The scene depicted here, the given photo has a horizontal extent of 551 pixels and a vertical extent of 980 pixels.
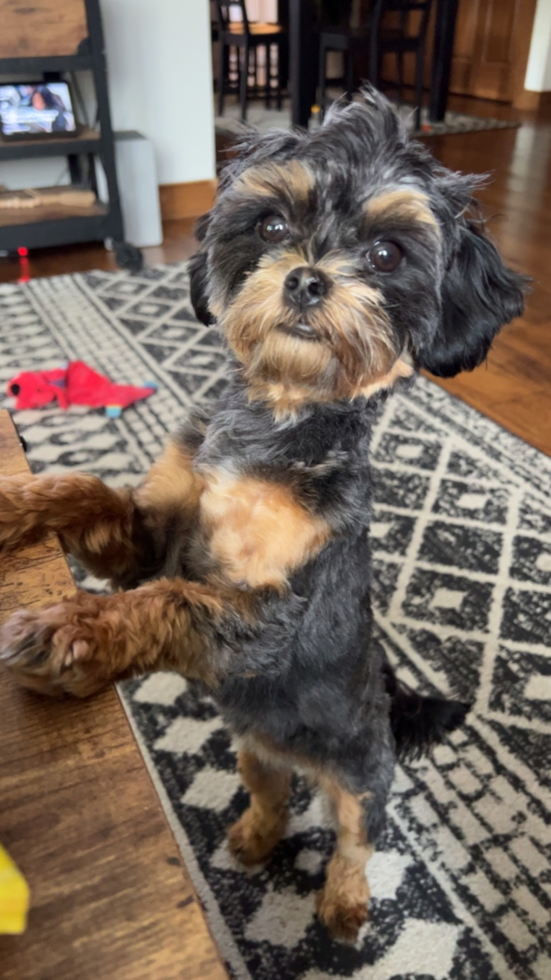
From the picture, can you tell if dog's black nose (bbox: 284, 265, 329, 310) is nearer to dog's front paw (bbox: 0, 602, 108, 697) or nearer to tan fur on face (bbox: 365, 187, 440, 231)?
tan fur on face (bbox: 365, 187, 440, 231)

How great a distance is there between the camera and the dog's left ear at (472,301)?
1035 millimetres

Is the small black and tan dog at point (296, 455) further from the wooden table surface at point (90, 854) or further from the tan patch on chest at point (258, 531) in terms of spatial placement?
the wooden table surface at point (90, 854)

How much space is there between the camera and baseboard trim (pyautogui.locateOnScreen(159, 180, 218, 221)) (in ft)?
14.0

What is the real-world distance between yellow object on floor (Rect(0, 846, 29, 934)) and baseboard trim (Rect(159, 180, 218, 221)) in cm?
422

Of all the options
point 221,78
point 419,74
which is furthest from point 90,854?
point 221,78

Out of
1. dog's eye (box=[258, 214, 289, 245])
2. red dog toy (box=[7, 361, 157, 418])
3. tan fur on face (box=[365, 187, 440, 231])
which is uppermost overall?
tan fur on face (box=[365, 187, 440, 231])

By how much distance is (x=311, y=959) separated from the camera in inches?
47.5

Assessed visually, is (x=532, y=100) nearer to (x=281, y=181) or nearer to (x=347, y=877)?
(x=281, y=181)

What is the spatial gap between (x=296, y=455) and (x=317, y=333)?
183 mm

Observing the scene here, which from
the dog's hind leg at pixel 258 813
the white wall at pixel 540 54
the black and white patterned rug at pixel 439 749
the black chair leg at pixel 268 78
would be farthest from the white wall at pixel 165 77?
the white wall at pixel 540 54

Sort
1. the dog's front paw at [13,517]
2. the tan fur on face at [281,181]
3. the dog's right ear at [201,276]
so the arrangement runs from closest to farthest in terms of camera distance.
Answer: the dog's front paw at [13,517] < the tan fur on face at [281,181] < the dog's right ear at [201,276]

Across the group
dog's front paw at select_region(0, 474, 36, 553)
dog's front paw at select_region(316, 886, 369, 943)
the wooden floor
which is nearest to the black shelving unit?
the wooden floor

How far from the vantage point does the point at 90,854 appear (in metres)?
0.57

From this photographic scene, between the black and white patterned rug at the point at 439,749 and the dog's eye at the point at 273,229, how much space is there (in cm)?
98
